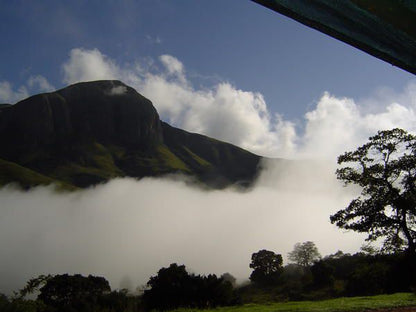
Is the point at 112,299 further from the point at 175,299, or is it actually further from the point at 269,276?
the point at 269,276

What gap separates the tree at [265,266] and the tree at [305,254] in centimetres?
2600

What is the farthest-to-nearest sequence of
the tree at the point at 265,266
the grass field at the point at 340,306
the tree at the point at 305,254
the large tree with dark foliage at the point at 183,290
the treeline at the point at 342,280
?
the tree at the point at 305,254 < the tree at the point at 265,266 < the large tree with dark foliage at the point at 183,290 < the treeline at the point at 342,280 < the grass field at the point at 340,306

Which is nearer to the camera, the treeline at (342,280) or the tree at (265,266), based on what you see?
the treeline at (342,280)

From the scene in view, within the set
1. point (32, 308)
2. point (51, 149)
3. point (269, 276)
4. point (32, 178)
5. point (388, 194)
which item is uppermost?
point (51, 149)

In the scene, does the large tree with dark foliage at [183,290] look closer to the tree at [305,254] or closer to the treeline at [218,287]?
the treeline at [218,287]

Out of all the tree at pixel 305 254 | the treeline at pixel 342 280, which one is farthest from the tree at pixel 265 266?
the tree at pixel 305 254

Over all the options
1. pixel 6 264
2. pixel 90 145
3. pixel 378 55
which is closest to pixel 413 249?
pixel 378 55

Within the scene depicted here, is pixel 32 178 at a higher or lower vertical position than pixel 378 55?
higher

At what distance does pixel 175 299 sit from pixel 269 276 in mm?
60488

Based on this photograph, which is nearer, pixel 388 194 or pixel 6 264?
pixel 388 194

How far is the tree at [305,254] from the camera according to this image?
130000mm

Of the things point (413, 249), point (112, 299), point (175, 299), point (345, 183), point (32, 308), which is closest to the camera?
point (32, 308)

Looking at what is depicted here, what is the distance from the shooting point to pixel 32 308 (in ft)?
32.8

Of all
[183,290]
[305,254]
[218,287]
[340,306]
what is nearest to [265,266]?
[305,254]
